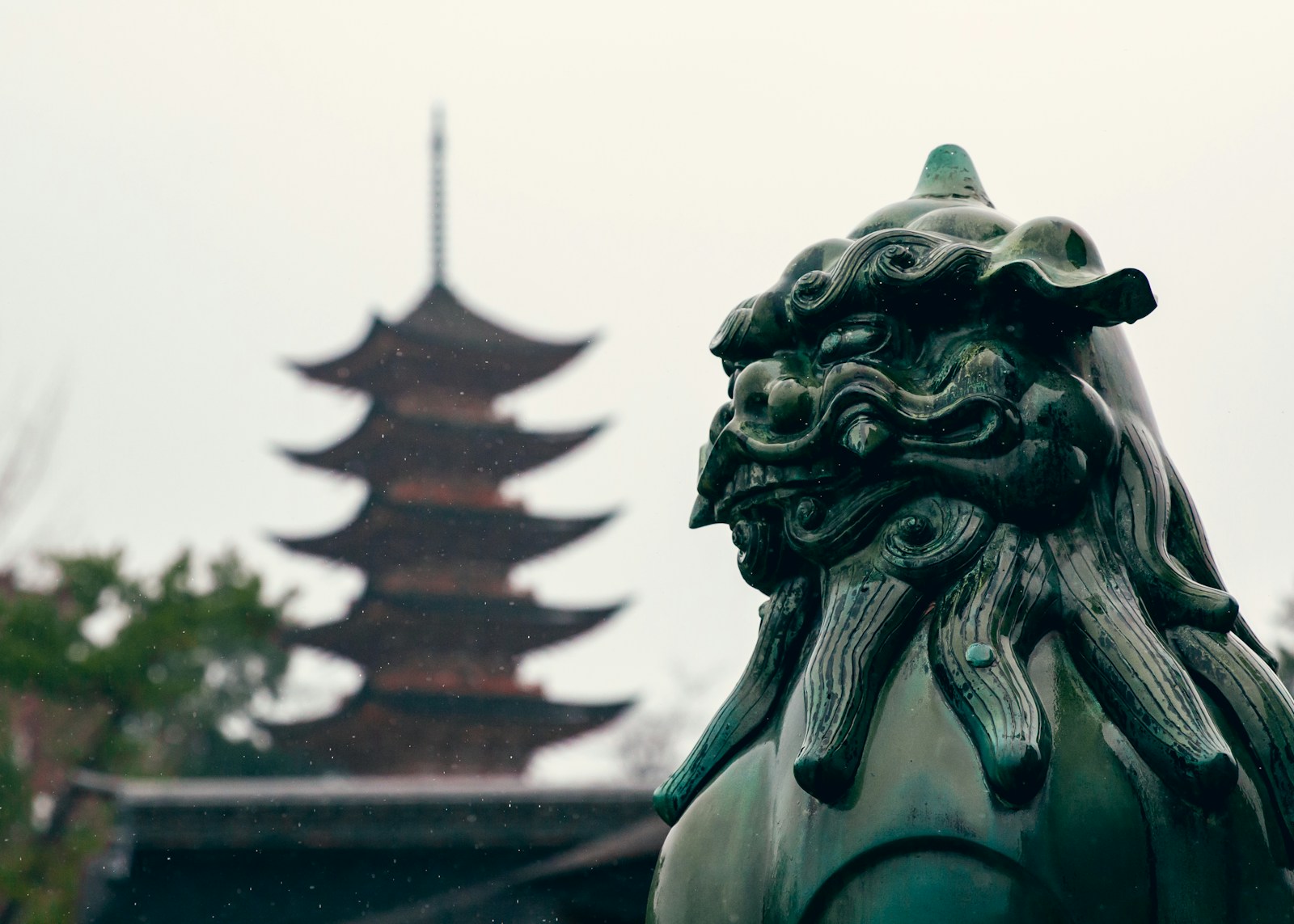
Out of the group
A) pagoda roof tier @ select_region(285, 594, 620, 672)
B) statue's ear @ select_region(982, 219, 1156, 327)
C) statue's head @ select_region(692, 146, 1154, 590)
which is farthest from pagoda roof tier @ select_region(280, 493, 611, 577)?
statue's ear @ select_region(982, 219, 1156, 327)

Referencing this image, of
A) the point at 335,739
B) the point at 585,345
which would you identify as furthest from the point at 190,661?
the point at 585,345

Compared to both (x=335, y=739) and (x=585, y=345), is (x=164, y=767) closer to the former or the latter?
(x=335, y=739)

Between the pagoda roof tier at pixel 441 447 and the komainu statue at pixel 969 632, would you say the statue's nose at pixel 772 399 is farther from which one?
the pagoda roof tier at pixel 441 447

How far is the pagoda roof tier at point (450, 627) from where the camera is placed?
790 inches

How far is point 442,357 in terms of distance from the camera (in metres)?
21.3

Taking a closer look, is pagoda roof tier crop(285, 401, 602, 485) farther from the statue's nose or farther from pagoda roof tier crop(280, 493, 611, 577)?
the statue's nose

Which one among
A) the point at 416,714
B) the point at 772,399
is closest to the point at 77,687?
the point at 416,714

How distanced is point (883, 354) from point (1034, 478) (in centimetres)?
23

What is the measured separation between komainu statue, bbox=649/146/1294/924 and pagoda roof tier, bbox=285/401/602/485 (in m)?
18.9

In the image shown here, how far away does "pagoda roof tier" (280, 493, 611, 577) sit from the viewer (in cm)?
2036

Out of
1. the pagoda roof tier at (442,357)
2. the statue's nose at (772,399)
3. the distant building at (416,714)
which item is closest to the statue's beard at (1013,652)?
the statue's nose at (772,399)

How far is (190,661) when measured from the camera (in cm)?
2703

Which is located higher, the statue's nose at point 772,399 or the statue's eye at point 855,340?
the statue's eye at point 855,340

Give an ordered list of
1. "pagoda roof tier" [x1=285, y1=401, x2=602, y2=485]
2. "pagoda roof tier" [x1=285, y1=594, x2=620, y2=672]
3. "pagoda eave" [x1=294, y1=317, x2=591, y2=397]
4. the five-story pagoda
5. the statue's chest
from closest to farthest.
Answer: the statue's chest < the five-story pagoda < "pagoda roof tier" [x1=285, y1=594, x2=620, y2=672] < "pagoda roof tier" [x1=285, y1=401, x2=602, y2=485] < "pagoda eave" [x1=294, y1=317, x2=591, y2=397]
